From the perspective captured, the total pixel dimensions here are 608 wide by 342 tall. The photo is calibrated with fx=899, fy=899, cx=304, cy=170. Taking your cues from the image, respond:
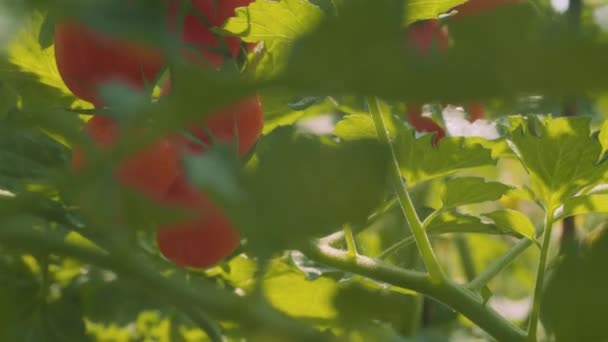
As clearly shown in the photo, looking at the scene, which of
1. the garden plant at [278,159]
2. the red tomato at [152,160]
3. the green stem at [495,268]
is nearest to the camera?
the garden plant at [278,159]

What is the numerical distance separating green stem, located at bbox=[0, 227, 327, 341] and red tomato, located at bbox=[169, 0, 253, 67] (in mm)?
242

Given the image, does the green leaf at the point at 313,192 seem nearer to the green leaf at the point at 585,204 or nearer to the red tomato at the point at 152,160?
the red tomato at the point at 152,160

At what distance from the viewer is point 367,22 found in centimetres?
17

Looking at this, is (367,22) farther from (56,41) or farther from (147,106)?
(56,41)

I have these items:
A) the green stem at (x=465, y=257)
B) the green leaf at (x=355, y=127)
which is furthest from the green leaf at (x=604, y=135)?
the green stem at (x=465, y=257)

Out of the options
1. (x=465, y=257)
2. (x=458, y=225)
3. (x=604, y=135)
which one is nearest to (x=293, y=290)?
(x=458, y=225)

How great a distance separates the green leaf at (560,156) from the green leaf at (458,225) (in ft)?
0.16

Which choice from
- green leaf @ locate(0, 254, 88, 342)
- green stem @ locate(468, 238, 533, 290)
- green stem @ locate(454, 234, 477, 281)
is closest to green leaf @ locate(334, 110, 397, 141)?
green stem @ locate(468, 238, 533, 290)

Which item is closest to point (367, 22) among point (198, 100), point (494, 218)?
point (198, 100)

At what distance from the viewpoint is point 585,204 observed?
0.56 metres

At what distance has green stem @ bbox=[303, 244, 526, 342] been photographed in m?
0.49

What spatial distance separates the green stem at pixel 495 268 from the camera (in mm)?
532

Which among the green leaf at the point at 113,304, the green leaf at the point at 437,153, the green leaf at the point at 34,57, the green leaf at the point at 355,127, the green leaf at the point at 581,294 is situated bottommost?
the green leaf at the point at 113,304

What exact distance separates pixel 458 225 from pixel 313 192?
1.42 feet
